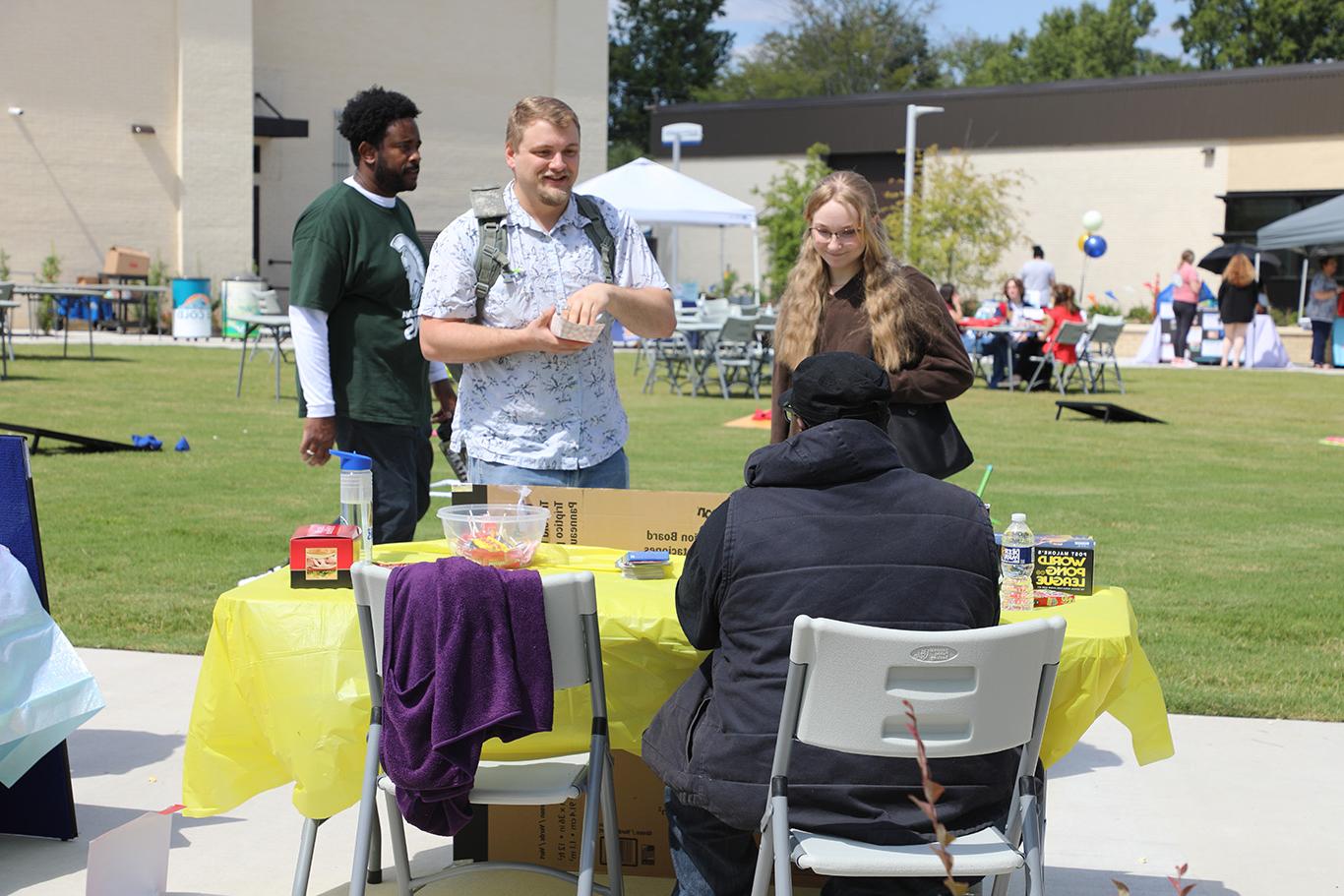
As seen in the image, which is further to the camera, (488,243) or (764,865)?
(488,243)

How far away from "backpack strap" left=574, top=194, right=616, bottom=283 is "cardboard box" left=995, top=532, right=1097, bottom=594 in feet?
4.63

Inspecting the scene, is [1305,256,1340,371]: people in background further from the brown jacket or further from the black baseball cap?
the black baseball cap

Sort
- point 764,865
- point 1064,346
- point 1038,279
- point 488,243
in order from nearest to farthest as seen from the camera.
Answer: point 764,865
point 488,243
point 1064,346
point 1038,279

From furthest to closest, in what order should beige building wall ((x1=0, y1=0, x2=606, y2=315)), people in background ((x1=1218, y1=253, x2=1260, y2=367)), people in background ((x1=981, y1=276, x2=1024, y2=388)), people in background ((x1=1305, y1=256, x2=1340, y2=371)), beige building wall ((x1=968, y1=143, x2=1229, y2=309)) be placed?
beige building wall ((x1=968, y1=143, x2=1229, y2=309)), beige building wall ((x1=0, y1=0, x2=606, y2=315)), people in background ((x1=1305, y1=256, x2=1340, y2=371)), people in background ((x1=1218, y1=253, x2=1260, y2=367)), people in background ((x1=981, y1=276, x2=1024, y2=388))

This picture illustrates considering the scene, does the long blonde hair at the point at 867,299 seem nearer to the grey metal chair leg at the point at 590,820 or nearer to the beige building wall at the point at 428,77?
the grey metal chair leg at the point at 590,820

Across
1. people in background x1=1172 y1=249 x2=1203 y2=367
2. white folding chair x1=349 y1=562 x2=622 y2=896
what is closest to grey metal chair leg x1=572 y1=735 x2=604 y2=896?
white folding chair x1=349 y1=562 x2=622 y2=896

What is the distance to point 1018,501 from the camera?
9742 millimetres

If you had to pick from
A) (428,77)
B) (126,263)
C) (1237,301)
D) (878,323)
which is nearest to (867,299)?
(878,323)

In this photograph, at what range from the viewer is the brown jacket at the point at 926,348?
424 centimetres

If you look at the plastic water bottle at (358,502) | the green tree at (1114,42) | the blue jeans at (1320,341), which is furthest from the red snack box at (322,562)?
the green tree at (1114,42)

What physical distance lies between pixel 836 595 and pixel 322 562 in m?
1.35

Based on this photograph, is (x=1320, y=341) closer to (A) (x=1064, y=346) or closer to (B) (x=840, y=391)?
(A) (x=1064, y=346)

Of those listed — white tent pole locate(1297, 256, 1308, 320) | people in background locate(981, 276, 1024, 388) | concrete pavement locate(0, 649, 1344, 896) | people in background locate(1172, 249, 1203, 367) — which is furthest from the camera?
white tent pole locate(1297, 256, 1308, 320)

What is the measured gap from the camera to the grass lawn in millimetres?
6207
